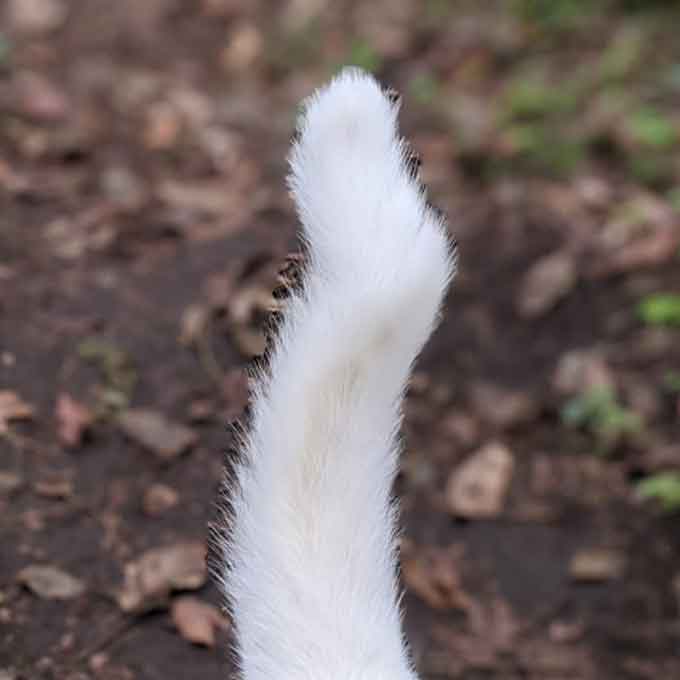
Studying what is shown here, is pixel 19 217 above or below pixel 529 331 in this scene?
above

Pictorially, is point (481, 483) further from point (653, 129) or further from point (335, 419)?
point (335, 419)

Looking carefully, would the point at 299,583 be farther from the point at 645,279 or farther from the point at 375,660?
the point at 645,279

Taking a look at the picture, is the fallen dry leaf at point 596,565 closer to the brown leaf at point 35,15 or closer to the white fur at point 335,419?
the white fur at point 335,419

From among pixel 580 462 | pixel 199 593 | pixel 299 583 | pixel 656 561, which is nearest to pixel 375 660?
pixel 299 583

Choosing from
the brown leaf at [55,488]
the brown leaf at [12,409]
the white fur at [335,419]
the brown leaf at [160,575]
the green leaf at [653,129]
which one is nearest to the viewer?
the white fur at [335,419]

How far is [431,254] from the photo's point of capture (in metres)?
1.62

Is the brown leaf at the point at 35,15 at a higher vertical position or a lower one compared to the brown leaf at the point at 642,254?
higher

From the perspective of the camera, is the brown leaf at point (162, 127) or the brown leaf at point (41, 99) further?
the brown leaf at point (162, 127)

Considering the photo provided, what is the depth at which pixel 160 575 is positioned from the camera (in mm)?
2797

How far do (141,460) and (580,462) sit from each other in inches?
50.6

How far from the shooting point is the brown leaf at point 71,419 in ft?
9.90

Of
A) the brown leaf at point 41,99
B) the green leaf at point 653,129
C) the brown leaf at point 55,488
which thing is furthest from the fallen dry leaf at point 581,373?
the brown leaf at point 41,99

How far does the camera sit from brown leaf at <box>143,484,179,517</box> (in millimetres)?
2977

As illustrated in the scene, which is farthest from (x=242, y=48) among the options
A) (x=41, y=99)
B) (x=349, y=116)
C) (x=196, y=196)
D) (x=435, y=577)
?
(x=349, y=116)
